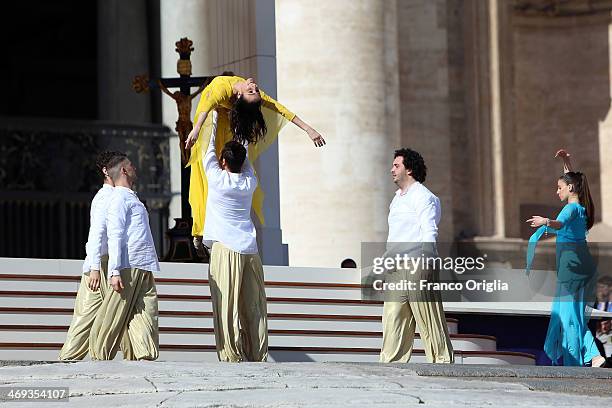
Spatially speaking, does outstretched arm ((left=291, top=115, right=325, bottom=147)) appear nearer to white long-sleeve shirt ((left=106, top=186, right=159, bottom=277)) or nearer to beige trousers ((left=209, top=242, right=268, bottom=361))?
beige trousers ((left=209, top=242, right=268, bottom=361))

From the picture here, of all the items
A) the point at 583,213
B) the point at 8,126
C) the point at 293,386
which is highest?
the point at 8,126

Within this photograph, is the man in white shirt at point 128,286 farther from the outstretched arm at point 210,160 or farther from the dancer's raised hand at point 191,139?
the outstretched arm at point 210,160

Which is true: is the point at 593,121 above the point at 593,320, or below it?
above

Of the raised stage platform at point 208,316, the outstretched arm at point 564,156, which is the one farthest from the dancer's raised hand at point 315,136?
the raised stage platform at point 208,316

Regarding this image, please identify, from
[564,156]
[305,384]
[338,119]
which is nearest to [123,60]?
[338,119]

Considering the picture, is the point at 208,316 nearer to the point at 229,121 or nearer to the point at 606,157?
the point at 229,121

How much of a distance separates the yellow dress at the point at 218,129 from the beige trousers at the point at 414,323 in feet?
4.00

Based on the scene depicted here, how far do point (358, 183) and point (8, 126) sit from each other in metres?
4.72

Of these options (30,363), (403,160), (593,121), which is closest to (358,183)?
(593,121)

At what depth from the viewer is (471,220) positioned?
31.1 metres

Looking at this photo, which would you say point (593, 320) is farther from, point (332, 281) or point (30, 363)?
point (30, 363)

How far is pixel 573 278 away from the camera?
16109mm

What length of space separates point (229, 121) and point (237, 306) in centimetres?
150
